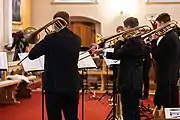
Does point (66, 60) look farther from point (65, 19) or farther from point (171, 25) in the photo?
point (171, 25)

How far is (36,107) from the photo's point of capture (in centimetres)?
750

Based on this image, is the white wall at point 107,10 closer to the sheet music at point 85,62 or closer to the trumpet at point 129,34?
the sheet music at point 85,62

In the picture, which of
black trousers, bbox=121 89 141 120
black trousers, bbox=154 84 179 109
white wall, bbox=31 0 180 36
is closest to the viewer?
black trousers, bbox=121 89 141 120

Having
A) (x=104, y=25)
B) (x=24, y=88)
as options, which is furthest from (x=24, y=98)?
(x=104, y=25)

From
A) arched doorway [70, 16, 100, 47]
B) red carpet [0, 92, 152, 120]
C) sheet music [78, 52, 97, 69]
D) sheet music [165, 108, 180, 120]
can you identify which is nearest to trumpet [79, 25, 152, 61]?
sheet music [78, 52, 97, 69]

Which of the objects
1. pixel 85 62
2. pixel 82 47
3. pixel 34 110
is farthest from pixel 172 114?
pixel 82 47

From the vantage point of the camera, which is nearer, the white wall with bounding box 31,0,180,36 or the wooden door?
the white wall with bounding box 31,0,180,36

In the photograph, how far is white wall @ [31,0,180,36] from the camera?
39.1 ft

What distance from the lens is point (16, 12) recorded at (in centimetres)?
1140

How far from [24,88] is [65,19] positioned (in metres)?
5.47

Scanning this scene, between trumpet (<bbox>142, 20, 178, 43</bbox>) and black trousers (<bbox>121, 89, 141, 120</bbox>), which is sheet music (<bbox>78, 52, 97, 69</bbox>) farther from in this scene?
trumpet (<bbox>142, 20, 178, 43</bbox>)

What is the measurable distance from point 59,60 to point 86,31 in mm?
8996

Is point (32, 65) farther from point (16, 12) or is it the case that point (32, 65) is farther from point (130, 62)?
point (16, 12)

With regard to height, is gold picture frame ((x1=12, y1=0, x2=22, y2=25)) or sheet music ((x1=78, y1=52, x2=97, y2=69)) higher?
gold picture frame ((x1=12, y1=0, x2=22, y2=25))
